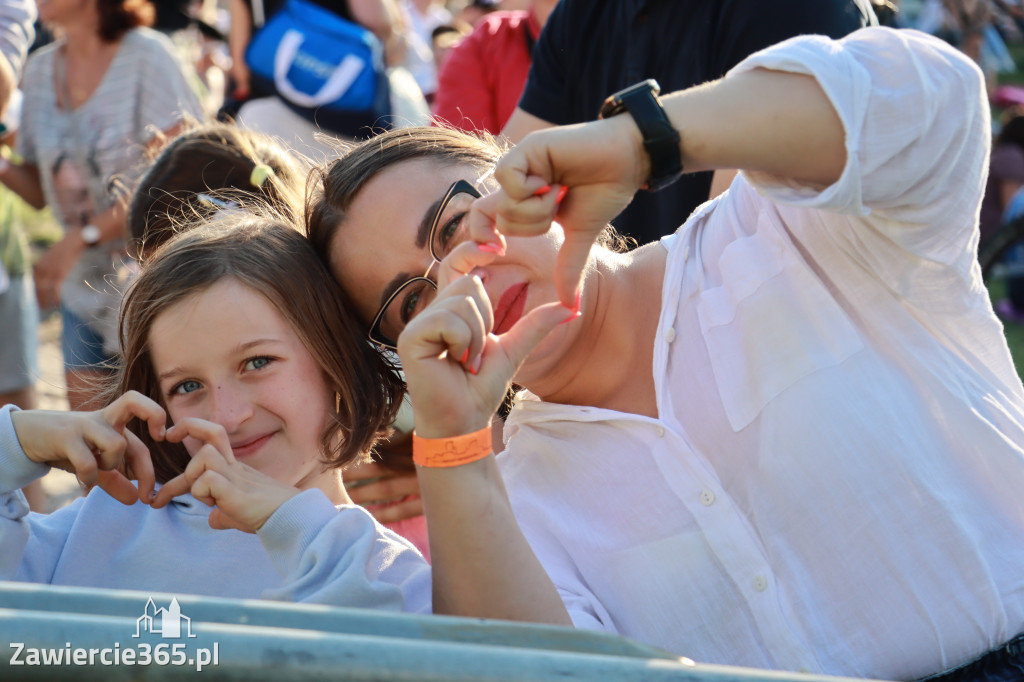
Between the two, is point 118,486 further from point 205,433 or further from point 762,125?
point 762,125

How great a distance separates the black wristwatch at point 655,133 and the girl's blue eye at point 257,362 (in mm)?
879

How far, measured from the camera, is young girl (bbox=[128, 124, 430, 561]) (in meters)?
2.49

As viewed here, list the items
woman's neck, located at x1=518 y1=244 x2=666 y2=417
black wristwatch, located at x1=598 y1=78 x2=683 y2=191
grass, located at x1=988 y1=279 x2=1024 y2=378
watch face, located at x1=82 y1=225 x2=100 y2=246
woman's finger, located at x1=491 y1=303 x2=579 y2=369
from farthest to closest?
1. grass, located at x1=988 y1=279 x2=1024 y2=378
2. watch face, located at x1=82 y1=225 x2=100 y2=246
3. woman's neck, located at x1=518 y1=244 x2=666 y2=417
4. woman's finger, located at x1=491 y1=303 x2=579 y2=369
5. black wristwatch, located at x1=598 y1=78 x2=683 y2=191

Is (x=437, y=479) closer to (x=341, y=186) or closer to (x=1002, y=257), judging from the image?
(x=341, y=186)

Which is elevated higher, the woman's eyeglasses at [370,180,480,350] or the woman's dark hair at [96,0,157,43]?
the woman's eyeglasses at [370,180,480,350]

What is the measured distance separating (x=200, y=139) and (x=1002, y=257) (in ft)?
15.9

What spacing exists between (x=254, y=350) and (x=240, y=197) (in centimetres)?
82

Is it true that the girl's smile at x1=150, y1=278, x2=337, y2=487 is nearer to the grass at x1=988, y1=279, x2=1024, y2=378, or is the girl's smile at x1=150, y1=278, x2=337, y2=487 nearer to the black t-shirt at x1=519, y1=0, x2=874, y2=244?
the black t-shirt at x1=519, y1=0, x2=874, y2=244

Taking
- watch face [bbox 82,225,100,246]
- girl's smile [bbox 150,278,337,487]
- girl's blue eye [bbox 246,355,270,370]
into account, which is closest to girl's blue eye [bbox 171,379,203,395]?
girl's smile [bbox 150,278,337,487]

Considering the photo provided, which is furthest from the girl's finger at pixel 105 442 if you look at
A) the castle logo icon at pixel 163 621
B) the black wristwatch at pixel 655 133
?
the black wristwatch at pixel 655 133

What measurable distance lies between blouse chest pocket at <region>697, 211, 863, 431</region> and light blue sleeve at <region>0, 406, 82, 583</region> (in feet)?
3.85

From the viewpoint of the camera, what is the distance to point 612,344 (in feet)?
6.34

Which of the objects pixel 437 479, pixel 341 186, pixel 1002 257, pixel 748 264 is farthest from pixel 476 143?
pixel 1002 257

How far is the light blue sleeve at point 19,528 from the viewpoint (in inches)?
64.1
